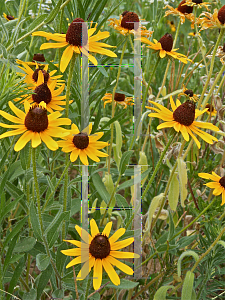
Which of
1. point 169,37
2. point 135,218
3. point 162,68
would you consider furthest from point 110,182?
point 162,68

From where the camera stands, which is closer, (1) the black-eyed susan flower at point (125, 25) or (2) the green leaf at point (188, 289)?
(2) the green leaf at point (188, 289)

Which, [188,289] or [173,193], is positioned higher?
[173,193]

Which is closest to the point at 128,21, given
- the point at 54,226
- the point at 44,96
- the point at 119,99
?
the point at 119,99

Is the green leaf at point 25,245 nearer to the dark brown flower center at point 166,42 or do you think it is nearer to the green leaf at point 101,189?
the green leaf at point 101,189

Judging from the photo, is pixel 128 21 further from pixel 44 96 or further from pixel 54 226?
pixel 54 226

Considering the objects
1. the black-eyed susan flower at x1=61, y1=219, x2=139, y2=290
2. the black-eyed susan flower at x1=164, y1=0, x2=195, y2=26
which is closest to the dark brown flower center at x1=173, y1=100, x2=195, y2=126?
the black-eyed susan flower at x1=61, y1=219, x2=139, y2=290

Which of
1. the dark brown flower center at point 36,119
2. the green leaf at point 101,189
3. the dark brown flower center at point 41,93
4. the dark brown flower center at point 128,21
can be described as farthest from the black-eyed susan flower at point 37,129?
the dark brown flower center at point 128,21

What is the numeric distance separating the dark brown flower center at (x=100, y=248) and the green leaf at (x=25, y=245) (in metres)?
0.22

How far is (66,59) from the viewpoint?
2.56 feet

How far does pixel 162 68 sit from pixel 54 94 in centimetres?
120

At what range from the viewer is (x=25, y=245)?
895 millimetres

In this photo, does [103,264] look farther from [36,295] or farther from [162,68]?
[162,68]

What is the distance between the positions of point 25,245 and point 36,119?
0.38 meters

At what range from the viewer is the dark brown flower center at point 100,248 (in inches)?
28.5
